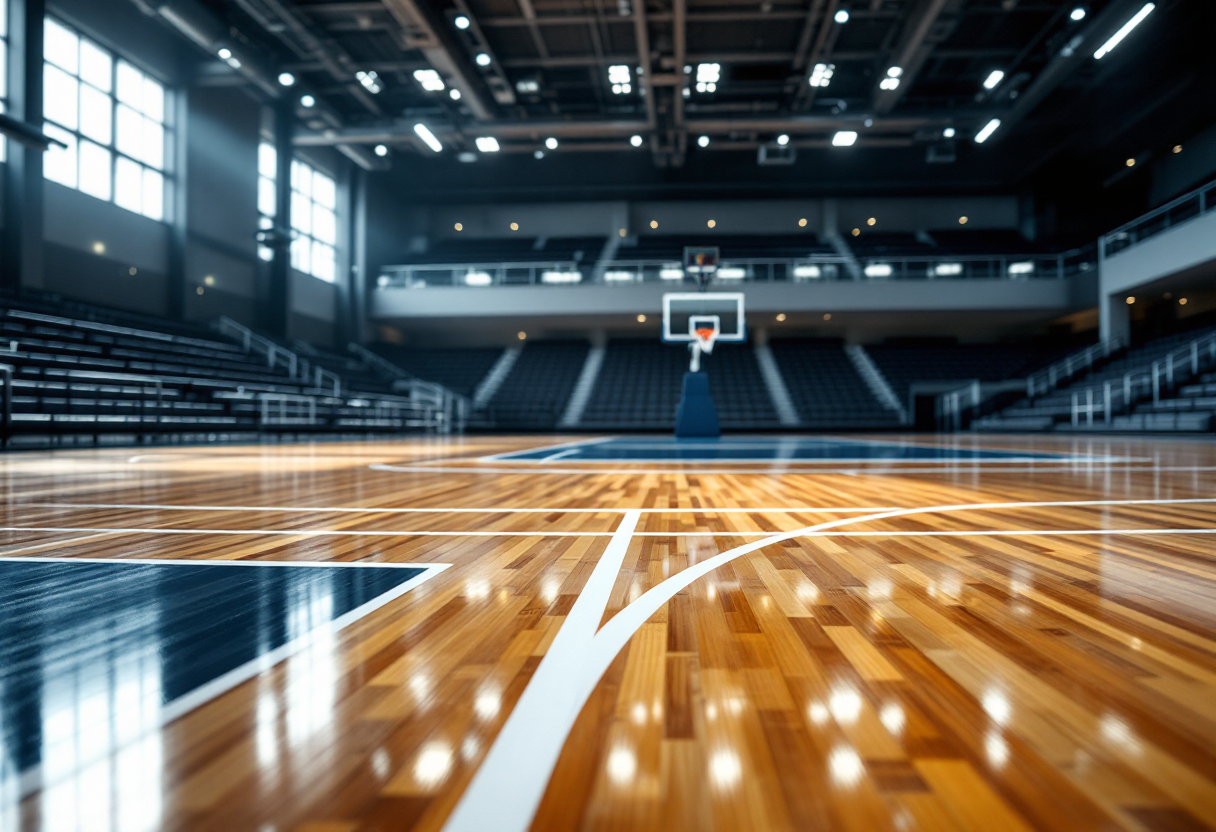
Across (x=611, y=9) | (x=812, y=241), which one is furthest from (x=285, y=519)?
(x=812, y=241)

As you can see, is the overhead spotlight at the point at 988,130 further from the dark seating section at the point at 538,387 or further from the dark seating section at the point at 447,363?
the dark seating section at the point at 447,363

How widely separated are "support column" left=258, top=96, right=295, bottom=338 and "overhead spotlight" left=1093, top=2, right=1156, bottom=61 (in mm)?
13634

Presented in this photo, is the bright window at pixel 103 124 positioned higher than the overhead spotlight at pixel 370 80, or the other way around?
the overhead spotlight at pixel 370 80

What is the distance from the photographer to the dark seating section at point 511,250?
19391mm

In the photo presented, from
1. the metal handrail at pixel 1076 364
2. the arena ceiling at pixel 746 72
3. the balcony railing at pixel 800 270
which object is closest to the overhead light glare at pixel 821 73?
the arena ceiling at pixel 746 72

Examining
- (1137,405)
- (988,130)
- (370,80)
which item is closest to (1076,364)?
(1137,405)

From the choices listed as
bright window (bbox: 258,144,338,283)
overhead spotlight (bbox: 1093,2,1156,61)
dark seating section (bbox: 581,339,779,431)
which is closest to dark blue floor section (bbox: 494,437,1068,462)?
overhead spotlight (bbox: 1093,2,1156,61)

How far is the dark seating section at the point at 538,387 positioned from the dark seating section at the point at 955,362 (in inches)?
302

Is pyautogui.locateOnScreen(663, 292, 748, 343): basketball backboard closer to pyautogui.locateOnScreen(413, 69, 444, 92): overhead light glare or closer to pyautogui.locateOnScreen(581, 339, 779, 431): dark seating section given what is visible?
pyautogui.locateOnScreen(581, 339, 779, 431): dark seating section

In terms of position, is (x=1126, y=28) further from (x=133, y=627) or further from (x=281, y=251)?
(x=281, y=251)

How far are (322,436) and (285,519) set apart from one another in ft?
35.3

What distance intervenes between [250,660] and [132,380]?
322 inches

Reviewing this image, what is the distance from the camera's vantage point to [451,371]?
59.9ft

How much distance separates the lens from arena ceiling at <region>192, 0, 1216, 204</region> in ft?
33.5
